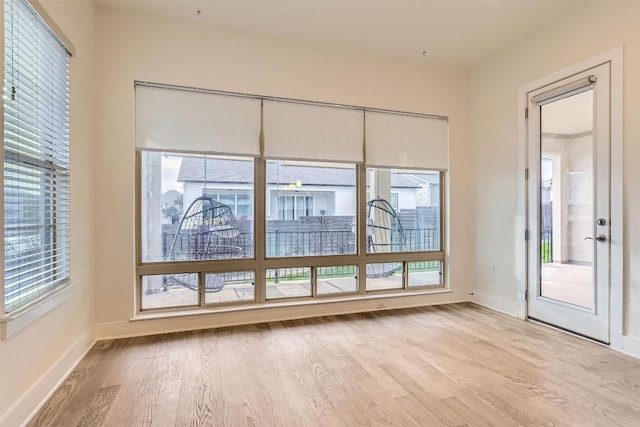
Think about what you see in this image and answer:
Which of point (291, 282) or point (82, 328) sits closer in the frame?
point (82, 328)

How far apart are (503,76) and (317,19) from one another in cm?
230

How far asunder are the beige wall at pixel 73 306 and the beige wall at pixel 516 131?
14.0ft

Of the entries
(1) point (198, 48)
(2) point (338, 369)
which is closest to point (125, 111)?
(1) point (198, 48)

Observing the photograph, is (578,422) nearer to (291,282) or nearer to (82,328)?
(291,282)

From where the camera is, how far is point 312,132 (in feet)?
12.2

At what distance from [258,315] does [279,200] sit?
1257mm

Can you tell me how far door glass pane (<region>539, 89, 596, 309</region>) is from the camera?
3082mm

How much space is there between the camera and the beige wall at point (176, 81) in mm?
3049

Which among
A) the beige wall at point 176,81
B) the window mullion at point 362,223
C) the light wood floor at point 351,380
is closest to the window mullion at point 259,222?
the beige wall at point 176,81

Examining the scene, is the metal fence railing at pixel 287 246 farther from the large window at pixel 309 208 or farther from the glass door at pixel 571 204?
the glass door at pixel 571 204

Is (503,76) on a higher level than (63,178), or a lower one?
higher

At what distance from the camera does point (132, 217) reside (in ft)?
10.3

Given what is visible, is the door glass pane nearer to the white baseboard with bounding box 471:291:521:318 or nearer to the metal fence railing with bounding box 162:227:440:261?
the white baseboard with bounding box 471:291:521:318

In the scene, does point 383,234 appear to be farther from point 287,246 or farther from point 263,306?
point 263,306
